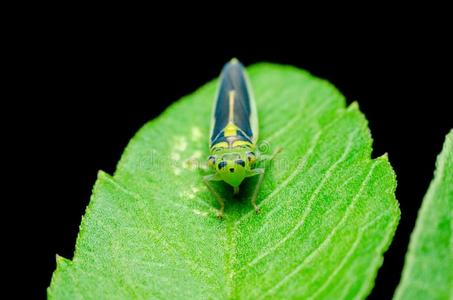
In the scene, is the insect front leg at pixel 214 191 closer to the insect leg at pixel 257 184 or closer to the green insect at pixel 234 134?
the green insect at pixel 234 134

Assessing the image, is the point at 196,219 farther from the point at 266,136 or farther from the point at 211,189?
the point at 266,136

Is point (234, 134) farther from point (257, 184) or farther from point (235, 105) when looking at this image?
point (257, 184)

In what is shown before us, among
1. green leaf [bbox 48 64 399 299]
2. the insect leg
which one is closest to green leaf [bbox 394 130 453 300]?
green leaf [bbox 48 64 399 299]

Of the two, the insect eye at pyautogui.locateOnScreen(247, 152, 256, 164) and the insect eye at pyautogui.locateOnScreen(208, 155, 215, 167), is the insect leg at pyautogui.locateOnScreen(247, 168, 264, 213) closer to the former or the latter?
the insect eye at pyautogui.locateOnScreen(247, 152, 256, 164)

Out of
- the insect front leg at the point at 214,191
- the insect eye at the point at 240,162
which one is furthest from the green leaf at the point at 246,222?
the insect eye at the point at 240,162

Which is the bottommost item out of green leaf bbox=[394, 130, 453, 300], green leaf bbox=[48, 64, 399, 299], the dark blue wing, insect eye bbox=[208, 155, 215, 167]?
green leaf bbox=[394, 130, 453, 300]

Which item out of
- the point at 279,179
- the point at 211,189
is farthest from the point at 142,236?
the point at 279,179

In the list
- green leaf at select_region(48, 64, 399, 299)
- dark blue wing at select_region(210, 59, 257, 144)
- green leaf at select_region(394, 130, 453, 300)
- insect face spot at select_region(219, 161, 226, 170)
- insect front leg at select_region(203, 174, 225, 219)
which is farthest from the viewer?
dark blue wing at select_region(210, 59, 257, 144)
